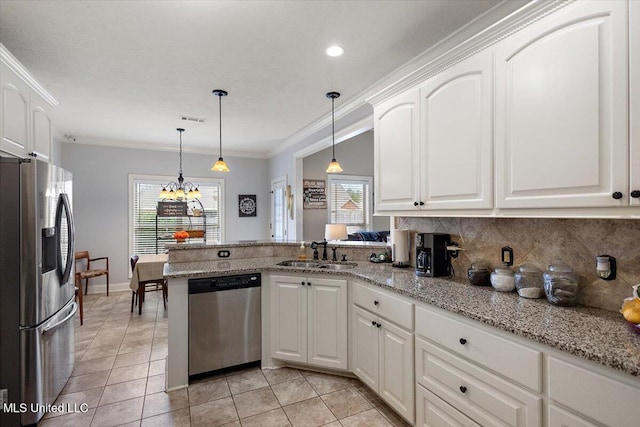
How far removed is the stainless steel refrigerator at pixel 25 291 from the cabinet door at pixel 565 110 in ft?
9.22

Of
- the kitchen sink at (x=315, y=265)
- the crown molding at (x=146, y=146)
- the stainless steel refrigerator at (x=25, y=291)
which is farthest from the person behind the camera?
the crown molding at (x=146, y=146)

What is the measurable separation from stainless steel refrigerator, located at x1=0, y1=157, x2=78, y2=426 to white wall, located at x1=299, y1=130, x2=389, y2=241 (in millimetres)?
4329

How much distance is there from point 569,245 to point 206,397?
2.56 meters

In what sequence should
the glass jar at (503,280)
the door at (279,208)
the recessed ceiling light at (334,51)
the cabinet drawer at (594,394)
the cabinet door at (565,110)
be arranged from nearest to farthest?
the cabinet drawer at (594,394) < the cabinet door at (565,110) < the glass jar at (503,280) < the recessed ceiling light at (334,51) < the door at (279,208)

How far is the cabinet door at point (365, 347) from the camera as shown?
2.26 m

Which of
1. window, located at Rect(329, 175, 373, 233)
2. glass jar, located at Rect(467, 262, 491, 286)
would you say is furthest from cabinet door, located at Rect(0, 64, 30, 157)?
window, located at Rect(329, 175, 373, 233)

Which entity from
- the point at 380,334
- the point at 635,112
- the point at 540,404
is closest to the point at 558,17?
the point at 635,112

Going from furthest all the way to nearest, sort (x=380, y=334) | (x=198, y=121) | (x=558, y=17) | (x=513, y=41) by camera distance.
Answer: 1. (x=198, y=121)
2. (x=380, y=334)
3. (x=513, y=41)
4. (x=558, y=17)

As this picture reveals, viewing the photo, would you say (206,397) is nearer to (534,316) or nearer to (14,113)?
(534,316)

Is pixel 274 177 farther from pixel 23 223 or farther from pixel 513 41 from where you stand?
pixel 513 41

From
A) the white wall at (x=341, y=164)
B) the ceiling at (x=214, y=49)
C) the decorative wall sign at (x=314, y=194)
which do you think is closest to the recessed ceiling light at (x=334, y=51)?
the ceiling at (x=214, y=49)

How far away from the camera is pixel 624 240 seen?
4.90 feet

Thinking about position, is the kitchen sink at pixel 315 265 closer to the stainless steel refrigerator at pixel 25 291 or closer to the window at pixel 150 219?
the stainless steel refrigerator at pixel 25 291

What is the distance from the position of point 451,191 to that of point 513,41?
83 cm
